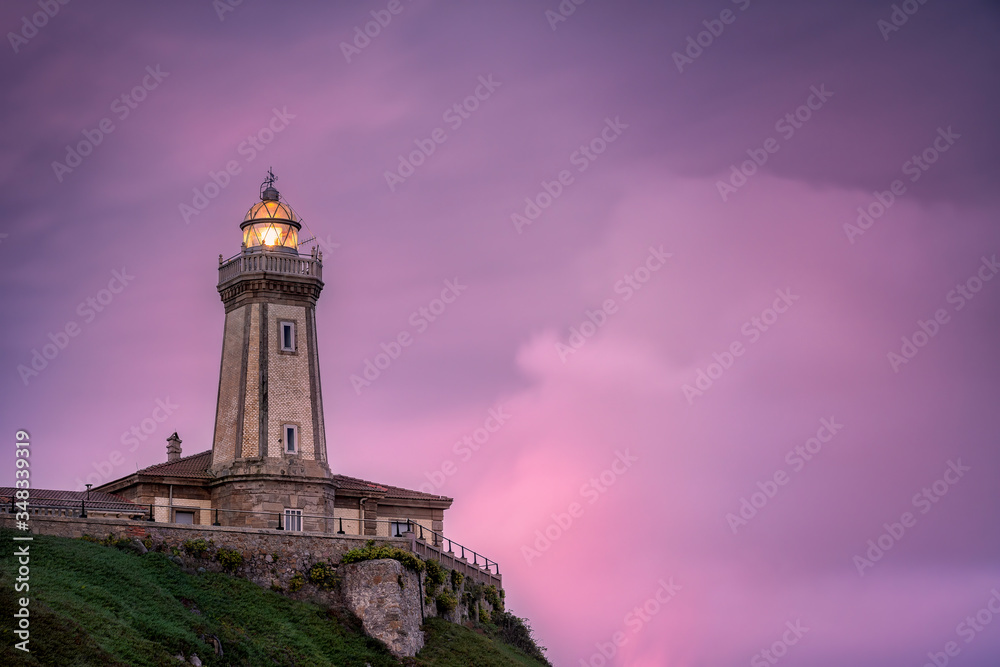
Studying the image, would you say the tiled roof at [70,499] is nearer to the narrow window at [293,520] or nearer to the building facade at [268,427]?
the building facade at [268,427]

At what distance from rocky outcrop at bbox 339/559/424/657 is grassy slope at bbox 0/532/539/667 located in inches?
26.7

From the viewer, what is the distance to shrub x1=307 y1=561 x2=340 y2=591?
58.7 meters

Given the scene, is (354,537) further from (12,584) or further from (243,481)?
(12,584)

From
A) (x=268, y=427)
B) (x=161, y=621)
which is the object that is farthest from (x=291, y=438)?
(x=161, y=621)

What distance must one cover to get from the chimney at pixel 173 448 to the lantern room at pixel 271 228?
9.87m

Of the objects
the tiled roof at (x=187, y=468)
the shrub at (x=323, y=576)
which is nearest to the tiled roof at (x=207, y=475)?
the tiled roof at (x=187, y=468)

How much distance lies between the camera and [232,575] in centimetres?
Result: 5697

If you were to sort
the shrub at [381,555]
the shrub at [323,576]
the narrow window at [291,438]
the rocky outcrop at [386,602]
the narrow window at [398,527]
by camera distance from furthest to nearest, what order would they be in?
the narrow window at [398,527] < the narrow window at [291,438] < the shrub at [381,555] < the shrub at [323,576] < the rocky outcrop at [386,602]

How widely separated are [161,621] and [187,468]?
18.1 m

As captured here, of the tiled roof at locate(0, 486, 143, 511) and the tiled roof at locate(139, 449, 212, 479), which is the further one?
the tiled roof at locate(139, 449, 212, 479)

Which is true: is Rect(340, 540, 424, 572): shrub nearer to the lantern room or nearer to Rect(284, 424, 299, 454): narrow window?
Rect(284, 424, 299, 454): narrow window

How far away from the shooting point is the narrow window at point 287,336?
2645 inches

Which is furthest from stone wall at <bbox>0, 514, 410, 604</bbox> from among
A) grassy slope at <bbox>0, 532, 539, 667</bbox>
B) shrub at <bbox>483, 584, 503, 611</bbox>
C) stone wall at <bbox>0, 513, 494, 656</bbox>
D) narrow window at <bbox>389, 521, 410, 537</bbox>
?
shrub at <bbox>483, 584, 503, 611</bbox>

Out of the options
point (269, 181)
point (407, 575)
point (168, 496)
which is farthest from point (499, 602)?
point (269, 181)
